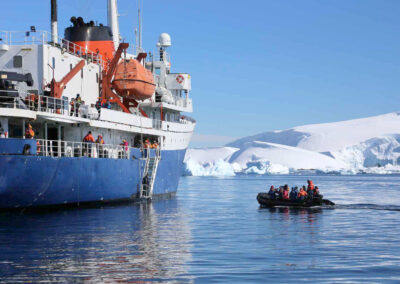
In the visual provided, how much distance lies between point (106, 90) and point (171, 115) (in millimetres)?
9853

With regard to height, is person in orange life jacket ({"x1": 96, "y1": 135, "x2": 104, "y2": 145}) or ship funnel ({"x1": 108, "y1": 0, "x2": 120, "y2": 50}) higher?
ship funnel ({"x1": 108, "y1": 0, "x2": 120, "y2": 50})

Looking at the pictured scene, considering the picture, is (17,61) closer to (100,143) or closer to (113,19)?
(100,143)

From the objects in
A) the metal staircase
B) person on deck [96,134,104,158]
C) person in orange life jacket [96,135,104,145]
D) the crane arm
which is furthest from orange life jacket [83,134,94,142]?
the metal staircase

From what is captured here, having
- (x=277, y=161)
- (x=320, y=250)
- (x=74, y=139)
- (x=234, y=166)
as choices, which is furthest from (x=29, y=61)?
(x=277, y=161)

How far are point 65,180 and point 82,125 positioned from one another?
4588 millimetres

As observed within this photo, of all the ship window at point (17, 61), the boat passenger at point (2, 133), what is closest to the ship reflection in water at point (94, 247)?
the boat passenger at point (2, 133)

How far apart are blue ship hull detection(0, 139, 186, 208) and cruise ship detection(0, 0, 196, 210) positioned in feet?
0.15

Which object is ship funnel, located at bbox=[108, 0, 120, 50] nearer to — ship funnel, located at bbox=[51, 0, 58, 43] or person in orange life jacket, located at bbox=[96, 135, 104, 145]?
ship funnel, located at bbox=[51, 0, 58, 43]

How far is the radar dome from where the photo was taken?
48625mm

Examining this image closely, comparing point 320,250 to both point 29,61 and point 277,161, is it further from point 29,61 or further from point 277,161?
point 277,161

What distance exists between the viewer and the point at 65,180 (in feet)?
95.7

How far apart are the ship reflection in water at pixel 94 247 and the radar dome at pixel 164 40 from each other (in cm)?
2185

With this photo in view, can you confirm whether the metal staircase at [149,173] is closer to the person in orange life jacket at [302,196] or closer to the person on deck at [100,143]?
the person on deck at [100,143]

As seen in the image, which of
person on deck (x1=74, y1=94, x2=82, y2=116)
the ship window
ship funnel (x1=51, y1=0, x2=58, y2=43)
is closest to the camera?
the ship window
